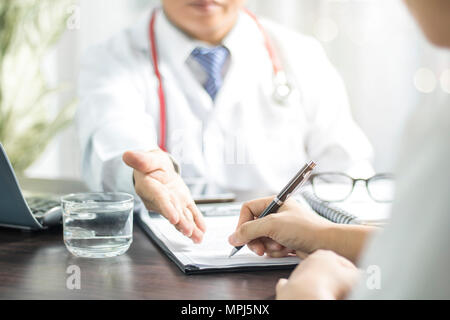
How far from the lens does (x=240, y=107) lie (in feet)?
5.13

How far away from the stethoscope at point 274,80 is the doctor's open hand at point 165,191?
485mm

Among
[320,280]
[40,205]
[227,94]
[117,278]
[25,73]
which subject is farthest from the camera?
[25,73]

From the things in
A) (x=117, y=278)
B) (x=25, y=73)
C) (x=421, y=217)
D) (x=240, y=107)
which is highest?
(x=421, y=217)

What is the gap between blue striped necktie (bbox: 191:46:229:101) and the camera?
5.03 ft

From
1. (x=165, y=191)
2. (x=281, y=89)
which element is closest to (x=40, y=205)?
(x=165, y=191)

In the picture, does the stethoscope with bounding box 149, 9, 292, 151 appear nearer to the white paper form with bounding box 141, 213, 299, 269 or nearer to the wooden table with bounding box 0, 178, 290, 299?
the white paper form with bounding box 141, 213, 299, 269

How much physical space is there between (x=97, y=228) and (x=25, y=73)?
5.89ft

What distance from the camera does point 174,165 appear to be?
1.05m

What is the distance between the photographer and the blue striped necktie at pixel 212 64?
1.53 meters

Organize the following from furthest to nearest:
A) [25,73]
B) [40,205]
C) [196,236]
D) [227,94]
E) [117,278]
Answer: [25,73] < [227,94] < [40,205] < [196,236] < [117,278]

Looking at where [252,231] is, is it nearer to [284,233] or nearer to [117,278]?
[284,233]

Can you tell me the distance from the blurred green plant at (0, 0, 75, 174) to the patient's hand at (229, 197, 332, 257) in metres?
1.79

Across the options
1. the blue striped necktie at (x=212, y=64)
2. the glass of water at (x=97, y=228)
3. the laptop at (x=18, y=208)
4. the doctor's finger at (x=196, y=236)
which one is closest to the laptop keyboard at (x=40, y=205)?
the laptop at (x=18, y=208)

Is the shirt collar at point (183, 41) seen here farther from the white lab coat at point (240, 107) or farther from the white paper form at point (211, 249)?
the white paper form at point (211, 249)
